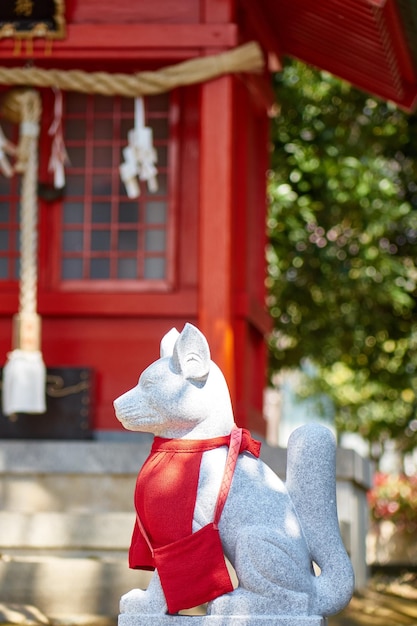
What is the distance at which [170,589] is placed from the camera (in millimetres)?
3945

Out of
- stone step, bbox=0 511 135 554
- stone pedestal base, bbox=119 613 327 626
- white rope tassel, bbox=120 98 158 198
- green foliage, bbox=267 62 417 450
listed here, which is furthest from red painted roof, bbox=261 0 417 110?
stone pedestal base, bbox=119 613 327 626

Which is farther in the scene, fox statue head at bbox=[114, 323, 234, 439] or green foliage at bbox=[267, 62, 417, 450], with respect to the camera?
green foliage at bbox=[267, 62, 417, 450]

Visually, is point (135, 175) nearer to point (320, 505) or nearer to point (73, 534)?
point (73, 534)

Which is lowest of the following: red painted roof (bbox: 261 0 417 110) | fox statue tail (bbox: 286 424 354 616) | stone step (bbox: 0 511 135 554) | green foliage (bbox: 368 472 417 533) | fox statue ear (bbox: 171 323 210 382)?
green foliage (bbox: 368 472 417 533)

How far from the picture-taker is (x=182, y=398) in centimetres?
403

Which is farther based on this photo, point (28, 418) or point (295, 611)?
point (28, 418)

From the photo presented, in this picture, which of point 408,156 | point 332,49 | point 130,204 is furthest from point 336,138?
point 130,204

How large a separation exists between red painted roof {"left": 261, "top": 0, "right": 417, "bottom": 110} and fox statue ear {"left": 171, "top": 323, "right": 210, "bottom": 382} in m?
3.97

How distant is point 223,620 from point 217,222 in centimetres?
408

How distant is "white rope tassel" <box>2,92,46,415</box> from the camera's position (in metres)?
7.66

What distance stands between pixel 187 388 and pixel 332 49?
570 centimetres

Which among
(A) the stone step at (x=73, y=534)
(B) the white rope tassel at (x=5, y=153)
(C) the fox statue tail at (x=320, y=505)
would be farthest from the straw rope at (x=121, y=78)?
(C) the fox statue tail at (x=320, y=505)

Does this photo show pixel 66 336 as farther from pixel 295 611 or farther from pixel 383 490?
pixel 383 490

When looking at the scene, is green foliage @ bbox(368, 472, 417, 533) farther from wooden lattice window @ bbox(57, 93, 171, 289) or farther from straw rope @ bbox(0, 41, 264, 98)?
straw rope @ bbox(0, 41, 264, 98)
